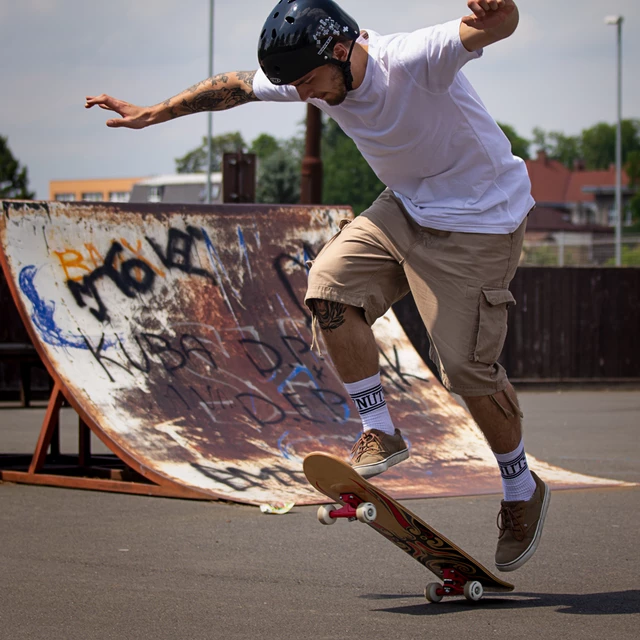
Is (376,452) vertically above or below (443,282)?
below

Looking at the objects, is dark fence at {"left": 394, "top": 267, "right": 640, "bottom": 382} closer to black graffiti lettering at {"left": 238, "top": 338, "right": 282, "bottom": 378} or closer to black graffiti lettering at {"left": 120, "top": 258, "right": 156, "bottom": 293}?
black graffiti lettering at {"left": 238, "top": 338, "right": 282, "bottom": 378}

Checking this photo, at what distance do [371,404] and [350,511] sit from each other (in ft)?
1.53

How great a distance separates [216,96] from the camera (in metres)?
4.30

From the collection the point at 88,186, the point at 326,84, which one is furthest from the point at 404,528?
the point at 88,186

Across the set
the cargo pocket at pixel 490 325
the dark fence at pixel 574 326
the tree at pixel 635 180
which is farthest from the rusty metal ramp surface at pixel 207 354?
the tree at pixel 635 180

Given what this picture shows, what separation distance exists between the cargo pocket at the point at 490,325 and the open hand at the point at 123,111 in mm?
1630

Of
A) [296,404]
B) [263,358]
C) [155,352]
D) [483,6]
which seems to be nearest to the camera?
[483,6]

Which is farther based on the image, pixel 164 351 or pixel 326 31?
pixel 164 351

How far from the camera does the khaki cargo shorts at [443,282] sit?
12.4 feet

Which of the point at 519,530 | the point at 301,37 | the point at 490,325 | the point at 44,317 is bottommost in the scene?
the point at 519,530

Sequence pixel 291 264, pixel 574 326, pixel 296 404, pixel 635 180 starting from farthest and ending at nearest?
pixel 635 180 → pixel 574 326 → pixel 291 264 → pixel 296 404

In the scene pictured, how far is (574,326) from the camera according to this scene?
1636 cm

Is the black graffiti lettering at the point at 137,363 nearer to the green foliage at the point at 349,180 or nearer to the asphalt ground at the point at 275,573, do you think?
the asphalt ground at the point at 275,573

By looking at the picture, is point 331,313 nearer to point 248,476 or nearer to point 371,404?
point 371,404
